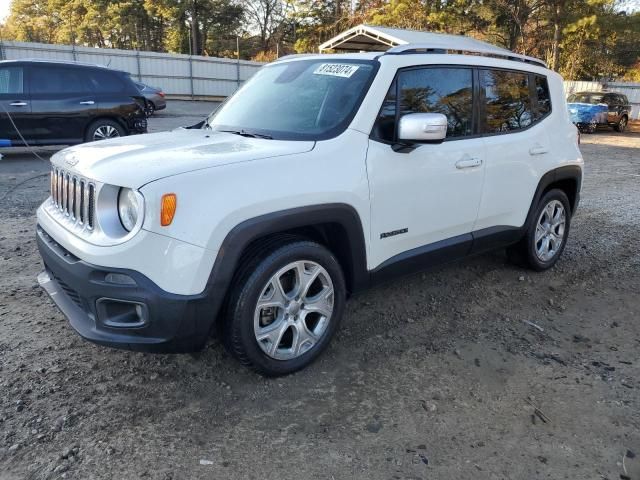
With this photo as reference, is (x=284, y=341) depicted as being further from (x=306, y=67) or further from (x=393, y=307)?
(x=306, y=67)

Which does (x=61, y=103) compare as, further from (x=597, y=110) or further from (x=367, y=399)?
(x=597, y=110)

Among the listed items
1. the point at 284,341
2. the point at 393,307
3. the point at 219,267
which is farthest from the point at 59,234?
the point at 393,307

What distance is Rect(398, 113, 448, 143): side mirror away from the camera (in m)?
3.14

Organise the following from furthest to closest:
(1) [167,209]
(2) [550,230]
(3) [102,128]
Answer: (3) [102,128]
(2) [550,230]
(1) [167,209]

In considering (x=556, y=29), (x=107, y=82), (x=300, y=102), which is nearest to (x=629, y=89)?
(x=556, y=29)

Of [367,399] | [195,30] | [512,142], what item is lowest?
[367,399]

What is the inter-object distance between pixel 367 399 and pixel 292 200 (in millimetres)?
Result: 1167

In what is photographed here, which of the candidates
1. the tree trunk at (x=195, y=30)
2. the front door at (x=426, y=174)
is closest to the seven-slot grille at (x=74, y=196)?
the front door at (x=426, y=174)

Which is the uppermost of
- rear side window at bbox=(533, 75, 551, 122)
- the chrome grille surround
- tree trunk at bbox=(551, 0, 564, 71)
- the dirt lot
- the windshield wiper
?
tree trunk at bbox=(551, 0, 564, 71)

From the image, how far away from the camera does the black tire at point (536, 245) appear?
4.71m

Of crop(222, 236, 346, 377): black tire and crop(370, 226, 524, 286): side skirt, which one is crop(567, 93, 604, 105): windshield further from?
crop(222, 236, 346, 377): black tire

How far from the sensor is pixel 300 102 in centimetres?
361

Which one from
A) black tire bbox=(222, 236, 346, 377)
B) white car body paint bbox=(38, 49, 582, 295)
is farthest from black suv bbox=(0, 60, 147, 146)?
black tire bbox=(222, 236, 346, 377)

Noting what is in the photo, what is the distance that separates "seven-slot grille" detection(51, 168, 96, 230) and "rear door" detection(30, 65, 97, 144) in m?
7.24
